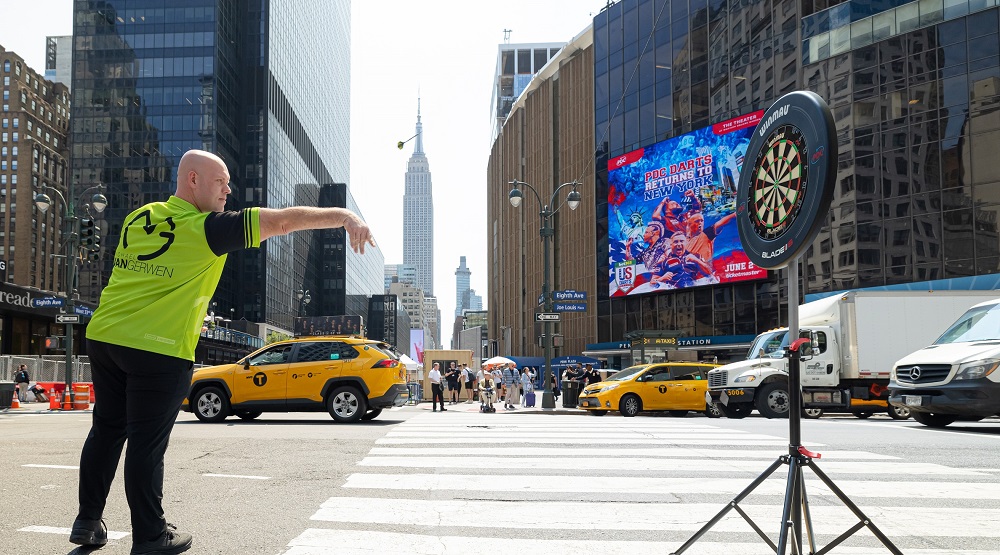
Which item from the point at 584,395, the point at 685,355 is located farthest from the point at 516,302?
the point at 584,395

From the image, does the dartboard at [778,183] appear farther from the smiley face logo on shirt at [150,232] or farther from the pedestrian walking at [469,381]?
the pedestrian walking at [469,381]

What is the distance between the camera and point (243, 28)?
9281cm

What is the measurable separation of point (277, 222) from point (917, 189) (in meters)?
37.5

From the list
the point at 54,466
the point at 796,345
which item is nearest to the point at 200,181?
the point at 796,345

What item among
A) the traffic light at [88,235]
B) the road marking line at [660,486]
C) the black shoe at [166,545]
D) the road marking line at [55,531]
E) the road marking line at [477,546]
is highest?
the traffic light at [88,235]

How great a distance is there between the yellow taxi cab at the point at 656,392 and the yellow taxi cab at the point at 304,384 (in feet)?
25.2

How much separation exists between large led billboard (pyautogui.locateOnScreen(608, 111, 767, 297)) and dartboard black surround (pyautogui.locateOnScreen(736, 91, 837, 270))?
38.6 meters

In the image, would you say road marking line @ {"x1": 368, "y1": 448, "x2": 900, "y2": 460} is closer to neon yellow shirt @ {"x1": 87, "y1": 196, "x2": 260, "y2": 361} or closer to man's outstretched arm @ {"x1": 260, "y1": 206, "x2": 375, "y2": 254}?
neon yellow shirt @ {"x1": 87, "y1": 196, "x2": 260, "y2": 361}

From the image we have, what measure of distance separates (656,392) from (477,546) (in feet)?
55.2

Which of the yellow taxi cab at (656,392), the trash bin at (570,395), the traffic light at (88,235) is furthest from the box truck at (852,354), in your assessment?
the traffic light at (88,235)

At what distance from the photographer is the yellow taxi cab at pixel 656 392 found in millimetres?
20656

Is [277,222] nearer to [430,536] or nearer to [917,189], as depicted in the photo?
[430,536]

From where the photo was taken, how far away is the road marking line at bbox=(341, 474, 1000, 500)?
6.39 m

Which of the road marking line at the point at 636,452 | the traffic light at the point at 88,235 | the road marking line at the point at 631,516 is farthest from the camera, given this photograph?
the traffic light at the point at 88,235
